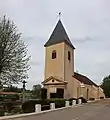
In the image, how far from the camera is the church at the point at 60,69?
183 ft

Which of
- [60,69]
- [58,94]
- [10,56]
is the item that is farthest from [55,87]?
[10,56]

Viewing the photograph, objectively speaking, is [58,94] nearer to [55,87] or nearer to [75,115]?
[55,87]

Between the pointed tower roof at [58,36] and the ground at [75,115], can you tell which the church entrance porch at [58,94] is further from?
the ground at [75,115]

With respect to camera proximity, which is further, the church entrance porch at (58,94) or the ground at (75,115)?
the church entrance porch at (58,94)

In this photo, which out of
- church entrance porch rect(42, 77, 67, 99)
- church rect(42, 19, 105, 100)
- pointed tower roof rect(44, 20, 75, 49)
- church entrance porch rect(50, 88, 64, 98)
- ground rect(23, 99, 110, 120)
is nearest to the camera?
ground rect(23, 99, 110, 120)

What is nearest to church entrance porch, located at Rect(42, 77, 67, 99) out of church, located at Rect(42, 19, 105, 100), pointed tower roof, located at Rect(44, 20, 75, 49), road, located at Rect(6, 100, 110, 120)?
church, located at Rect(42, 19, 105, 100)

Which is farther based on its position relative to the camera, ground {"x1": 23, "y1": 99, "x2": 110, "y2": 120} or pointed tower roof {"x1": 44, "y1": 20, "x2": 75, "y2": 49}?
pointed tower roof {"x1": 44, "y1": 20, "x2": 75, "y2": 49}

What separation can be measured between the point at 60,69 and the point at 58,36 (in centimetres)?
694

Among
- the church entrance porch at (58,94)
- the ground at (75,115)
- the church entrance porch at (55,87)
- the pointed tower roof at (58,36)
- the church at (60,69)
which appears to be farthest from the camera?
the pointed tower roof at (58,36)

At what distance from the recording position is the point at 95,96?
69.5m

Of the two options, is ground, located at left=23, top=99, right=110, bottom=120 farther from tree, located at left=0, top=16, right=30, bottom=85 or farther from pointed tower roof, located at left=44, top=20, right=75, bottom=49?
pointed tower roof, located at left=44, top=20, right=75, bottom=49

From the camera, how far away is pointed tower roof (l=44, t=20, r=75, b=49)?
57.2m

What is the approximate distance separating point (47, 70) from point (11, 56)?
2419 cm

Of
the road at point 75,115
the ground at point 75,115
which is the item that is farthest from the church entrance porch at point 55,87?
the road at point 75,115
